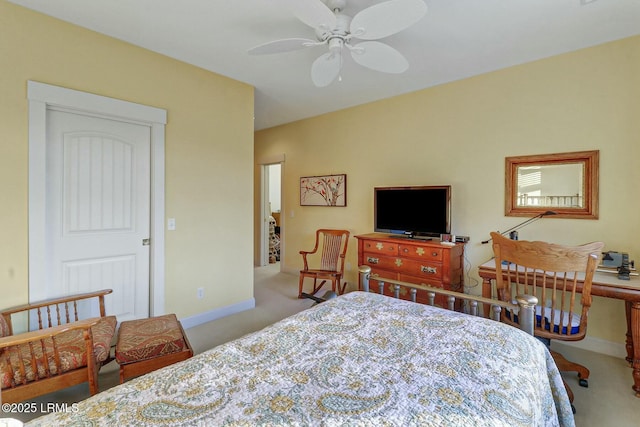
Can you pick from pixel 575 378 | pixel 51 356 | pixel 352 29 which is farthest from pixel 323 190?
pixel 51 356

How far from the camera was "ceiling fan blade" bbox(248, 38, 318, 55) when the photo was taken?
1933 mm

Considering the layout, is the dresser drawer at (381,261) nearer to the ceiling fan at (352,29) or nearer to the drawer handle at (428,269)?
the drawer handle at (428,269)

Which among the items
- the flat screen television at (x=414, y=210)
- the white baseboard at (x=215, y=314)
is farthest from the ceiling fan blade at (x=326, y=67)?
the white baseboard at (x=215, y=314)

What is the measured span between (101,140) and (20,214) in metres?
0.80

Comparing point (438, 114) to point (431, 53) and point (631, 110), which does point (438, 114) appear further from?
point (631, 110)

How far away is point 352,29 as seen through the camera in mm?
1798

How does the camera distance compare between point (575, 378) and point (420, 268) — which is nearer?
point (575, 378)

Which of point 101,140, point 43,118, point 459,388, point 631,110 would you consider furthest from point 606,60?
point 43,118

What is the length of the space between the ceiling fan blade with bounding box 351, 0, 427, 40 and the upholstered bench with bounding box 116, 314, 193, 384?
7.46 ft

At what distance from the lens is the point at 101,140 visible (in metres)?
2.55

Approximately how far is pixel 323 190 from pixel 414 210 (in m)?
1.63

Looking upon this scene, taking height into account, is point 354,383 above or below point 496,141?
below

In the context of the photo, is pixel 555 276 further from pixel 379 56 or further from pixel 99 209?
pixel 99 209

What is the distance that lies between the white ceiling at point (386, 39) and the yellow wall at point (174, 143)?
0.15 meters
